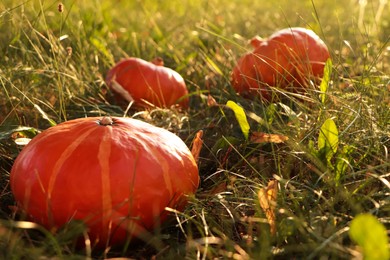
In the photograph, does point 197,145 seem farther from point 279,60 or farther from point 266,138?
point 279,60

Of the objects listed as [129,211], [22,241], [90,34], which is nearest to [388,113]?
[129,211]

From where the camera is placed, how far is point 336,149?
2043 millimetres

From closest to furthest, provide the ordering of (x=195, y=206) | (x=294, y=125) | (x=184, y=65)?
(x=195, y=206), (x=294, y=125), (x=184, y=65)

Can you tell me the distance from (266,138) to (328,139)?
296mm

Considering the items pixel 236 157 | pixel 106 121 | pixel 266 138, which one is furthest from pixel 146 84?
pixel 106 121

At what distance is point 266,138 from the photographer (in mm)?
2273

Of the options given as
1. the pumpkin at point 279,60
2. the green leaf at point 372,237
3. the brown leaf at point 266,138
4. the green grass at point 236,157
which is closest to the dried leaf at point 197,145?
the green grass at point 236,157

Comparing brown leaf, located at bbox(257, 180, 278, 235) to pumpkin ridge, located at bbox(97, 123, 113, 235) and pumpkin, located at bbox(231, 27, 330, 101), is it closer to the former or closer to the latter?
pumpkin ridge, located at bbox(97, 123, 113, 235)

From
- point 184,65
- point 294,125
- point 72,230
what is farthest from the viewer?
point 184,65

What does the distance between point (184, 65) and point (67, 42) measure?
712mm

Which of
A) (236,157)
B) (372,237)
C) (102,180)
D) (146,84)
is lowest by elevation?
(236,157)

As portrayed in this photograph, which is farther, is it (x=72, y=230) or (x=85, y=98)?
(x=85, y=98)

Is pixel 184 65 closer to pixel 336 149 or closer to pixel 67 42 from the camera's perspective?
pixel 67 42

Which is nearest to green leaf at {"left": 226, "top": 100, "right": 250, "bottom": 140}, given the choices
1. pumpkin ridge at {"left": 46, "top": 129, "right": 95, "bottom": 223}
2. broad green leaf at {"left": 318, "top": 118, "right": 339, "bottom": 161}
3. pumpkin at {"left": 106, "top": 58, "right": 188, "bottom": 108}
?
broad green leaf at {"left": 318, "top": 118, "right": 339, "bottom": 161}
